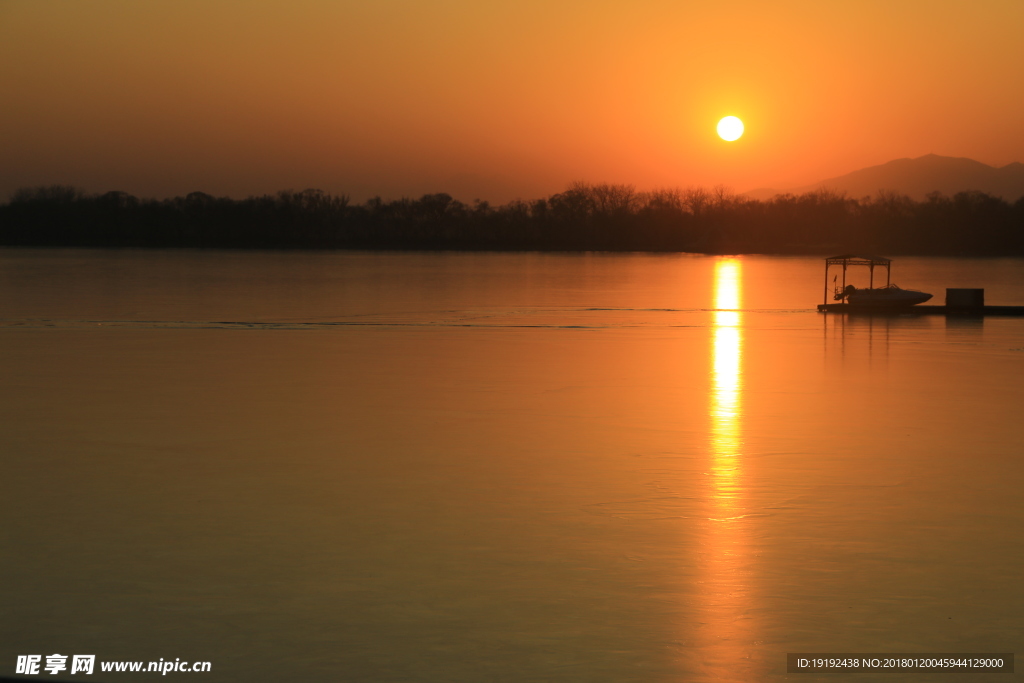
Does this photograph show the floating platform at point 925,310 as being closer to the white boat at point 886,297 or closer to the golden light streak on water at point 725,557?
the white boat at point 886,297

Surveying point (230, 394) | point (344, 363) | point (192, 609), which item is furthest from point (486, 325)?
point (192, 609)

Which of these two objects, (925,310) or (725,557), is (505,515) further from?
(925,310)

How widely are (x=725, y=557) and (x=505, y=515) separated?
5.51 ft

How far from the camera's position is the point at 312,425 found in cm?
1101

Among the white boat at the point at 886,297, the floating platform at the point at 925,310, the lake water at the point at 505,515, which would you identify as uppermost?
the lake water at the point at 505,515

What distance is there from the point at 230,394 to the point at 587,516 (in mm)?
7335

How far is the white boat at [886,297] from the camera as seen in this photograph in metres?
32.3

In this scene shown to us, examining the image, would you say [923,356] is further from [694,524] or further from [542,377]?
[694,524]

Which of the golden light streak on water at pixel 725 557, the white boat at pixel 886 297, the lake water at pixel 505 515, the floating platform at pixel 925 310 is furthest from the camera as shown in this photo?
the white boat at pixel 886 297

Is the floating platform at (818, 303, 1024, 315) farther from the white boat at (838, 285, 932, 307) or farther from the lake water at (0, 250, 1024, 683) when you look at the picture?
the lake water at (0, 250, 1024, 683)

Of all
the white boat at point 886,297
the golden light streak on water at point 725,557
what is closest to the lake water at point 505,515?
the golden light streak on water at point 725,557

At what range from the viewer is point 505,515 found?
7.35m

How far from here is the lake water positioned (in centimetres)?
502

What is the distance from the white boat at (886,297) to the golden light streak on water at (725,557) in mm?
20592
